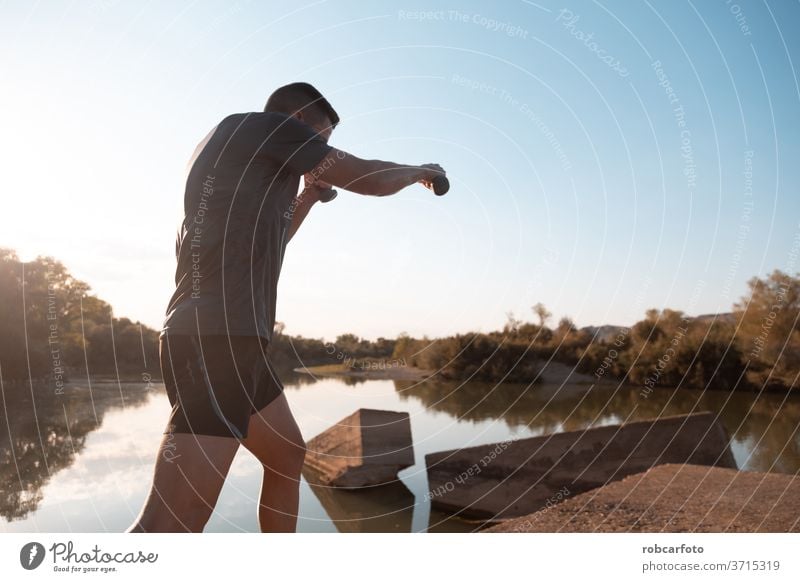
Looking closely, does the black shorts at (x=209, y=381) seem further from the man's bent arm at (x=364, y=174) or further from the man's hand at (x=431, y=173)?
the man's hand at (x=431, y=173)

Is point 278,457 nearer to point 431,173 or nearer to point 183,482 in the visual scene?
point 183,482

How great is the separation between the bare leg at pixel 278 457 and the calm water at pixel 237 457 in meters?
4.37

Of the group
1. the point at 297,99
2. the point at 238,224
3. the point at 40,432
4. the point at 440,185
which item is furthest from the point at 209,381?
the point at 40,432

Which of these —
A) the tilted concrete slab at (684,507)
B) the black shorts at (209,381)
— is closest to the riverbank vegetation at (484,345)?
the black shorts at (209,381)

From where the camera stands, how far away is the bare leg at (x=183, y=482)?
187 centimetres

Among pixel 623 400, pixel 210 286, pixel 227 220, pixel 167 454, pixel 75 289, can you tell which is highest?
pixel 75 289

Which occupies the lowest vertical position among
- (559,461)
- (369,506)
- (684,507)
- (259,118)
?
(369,506)

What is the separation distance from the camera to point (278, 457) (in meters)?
2.37

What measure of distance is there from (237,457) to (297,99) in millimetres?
7954
